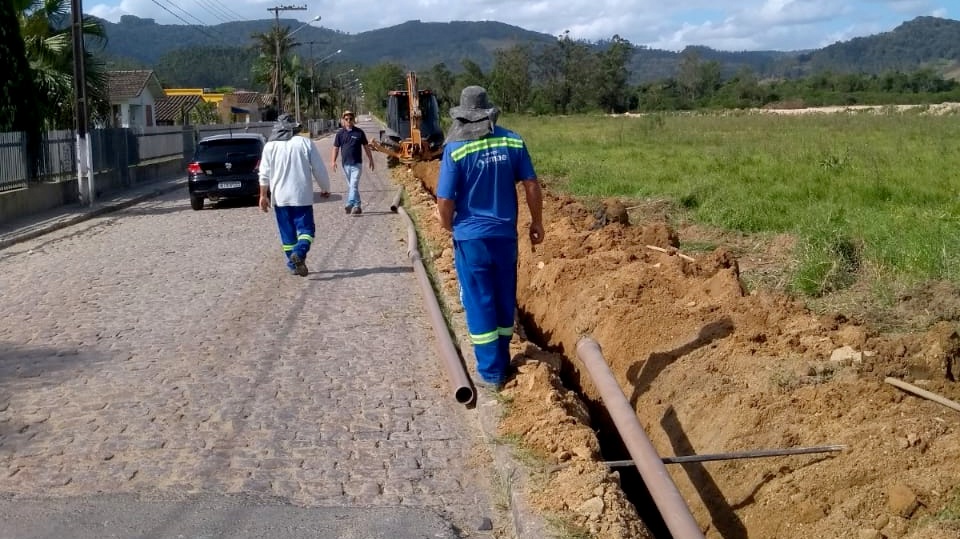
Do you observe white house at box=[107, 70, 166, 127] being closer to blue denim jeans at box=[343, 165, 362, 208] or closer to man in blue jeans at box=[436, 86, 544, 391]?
blue denim jeans at box=[343, 165, 362, 208]

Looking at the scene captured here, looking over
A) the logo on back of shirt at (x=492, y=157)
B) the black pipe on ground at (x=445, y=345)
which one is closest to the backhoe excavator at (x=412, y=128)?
the black pipe on ground at (x=445, y=345)

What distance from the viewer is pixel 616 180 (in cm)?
2028

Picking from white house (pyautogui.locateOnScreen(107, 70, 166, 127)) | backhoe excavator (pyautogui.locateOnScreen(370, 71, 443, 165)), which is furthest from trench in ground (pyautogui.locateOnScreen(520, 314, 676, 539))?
white house (pyautogui.locateOnScreen(107, 70, 166, 127))

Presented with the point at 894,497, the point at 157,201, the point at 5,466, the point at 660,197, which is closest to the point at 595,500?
the point at 894,497

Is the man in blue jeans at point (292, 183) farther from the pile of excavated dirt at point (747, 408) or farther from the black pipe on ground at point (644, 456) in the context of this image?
the black pipe on ground at point (644, 456)

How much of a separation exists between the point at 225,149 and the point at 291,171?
431 inches

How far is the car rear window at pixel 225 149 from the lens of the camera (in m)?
21.9

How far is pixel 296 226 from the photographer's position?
12.0 meters

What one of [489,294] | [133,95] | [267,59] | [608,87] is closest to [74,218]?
[489,294]

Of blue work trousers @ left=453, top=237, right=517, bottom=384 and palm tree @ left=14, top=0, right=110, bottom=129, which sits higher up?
palm tree @ left=14, top=0, right=110, bottom=129

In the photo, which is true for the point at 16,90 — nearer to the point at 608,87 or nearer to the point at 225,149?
the point at 225,149

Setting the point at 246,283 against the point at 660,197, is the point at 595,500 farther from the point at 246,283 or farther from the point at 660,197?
the point at 660,197

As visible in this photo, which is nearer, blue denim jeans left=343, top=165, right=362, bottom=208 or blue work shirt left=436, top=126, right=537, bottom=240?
blue work shirt left=436, top=126, right=537, bottom=240

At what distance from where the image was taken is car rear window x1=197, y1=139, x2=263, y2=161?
71.8 feet
